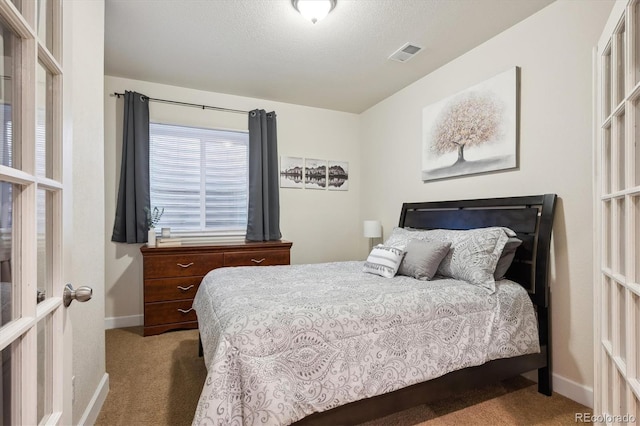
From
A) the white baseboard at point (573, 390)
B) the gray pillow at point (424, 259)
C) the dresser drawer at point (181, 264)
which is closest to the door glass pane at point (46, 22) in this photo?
the gray pillow at point (424, 259)

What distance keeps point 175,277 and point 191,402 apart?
1.43 metres

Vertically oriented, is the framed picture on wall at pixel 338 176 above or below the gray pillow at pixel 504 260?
above

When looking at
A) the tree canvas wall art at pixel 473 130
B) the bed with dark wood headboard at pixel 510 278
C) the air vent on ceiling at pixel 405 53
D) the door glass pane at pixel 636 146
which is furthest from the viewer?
the air vent on ceiling at pixel 405 53

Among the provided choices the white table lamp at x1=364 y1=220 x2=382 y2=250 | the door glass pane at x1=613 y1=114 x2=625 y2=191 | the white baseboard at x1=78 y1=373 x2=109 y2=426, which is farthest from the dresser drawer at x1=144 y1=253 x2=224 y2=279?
the door glass pane at x1=613 y1=114 x2=625 y2=191

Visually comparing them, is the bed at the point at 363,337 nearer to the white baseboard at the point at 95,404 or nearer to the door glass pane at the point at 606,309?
the door glass pane at the point at 606,309

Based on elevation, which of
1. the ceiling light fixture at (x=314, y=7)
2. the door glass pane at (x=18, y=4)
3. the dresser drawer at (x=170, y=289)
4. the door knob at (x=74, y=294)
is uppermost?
the ceiling light fixture at (x=314, y=7)

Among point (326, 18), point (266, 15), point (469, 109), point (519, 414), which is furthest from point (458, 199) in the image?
point (266, 15)

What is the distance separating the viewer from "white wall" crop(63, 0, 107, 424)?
1521 mm

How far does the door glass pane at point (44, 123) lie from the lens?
2.42 ft

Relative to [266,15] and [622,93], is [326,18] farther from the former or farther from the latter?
[622,93]

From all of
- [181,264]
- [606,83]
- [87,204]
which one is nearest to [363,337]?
[606,83]

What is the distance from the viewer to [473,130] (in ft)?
8.80

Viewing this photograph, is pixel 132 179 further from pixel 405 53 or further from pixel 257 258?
pixel 405 53

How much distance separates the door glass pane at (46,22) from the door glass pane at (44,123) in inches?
2.8
